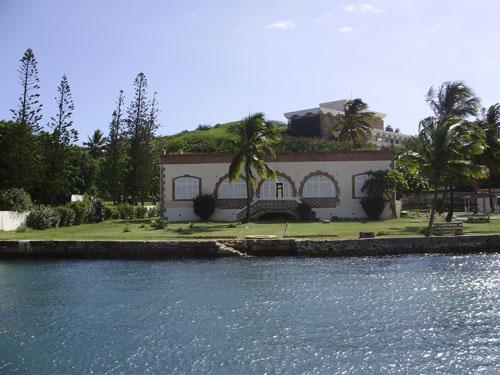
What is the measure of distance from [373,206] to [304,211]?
15.2 feet

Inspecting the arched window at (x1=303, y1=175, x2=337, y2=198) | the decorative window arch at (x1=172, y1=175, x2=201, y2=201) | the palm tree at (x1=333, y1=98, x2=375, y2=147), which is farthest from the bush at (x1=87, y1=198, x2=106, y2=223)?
the palm tree at (x1=333, y1=98, x2=375, y2=147)

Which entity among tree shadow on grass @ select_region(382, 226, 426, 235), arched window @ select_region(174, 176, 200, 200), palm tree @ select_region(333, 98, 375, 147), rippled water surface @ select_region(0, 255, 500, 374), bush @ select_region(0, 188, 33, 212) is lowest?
rippled water surface @ select_region(0, 255, 500, 374)

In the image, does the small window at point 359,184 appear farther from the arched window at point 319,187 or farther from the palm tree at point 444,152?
the palm tree at point 444,152

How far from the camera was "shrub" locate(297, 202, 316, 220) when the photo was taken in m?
37.5

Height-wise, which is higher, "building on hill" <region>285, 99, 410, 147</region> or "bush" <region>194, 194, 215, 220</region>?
"building on hill" <region>285, 99, 410, 147</region>

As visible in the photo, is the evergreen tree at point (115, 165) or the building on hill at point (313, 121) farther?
the building on hill at point (313, 121)

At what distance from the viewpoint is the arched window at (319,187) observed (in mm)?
38250

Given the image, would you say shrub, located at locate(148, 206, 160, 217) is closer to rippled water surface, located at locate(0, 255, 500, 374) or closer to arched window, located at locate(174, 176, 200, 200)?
arched window, located at locate(174, 176, 200, 200)

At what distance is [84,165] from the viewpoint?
65.9 meters

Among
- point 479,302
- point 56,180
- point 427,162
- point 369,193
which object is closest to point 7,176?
point 56,180

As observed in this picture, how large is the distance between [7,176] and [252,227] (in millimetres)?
17039

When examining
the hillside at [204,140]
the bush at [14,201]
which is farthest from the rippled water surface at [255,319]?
the hillside at [204,140]

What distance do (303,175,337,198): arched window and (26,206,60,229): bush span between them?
16.8 meters

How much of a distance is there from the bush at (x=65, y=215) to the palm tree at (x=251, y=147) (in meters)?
10.7
